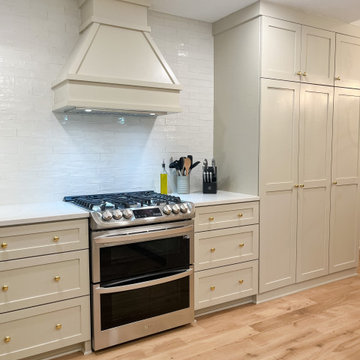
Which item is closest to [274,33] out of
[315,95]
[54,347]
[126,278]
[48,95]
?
[315,95]

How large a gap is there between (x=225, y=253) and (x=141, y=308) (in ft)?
2.67

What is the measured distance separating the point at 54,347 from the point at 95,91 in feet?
5.50

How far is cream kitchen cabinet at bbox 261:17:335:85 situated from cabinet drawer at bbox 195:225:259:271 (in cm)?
131

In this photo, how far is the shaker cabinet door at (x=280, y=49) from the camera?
126 inches

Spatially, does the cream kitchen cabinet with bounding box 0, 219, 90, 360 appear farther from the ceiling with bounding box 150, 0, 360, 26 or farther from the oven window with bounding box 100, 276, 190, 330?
the ceiling with bounding box 150, 0, 360, 26

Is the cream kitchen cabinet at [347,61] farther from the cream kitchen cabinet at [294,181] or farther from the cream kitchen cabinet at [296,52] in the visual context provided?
the cream kitchen cabinet at [294,181]

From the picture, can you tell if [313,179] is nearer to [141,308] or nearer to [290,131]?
[290,131]

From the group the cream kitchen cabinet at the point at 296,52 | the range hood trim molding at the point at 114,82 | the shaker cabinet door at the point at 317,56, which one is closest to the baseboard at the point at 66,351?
the range hood trim molding at the point at 114,82

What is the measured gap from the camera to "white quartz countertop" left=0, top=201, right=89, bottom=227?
7.46ft

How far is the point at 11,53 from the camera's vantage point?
2.80 m

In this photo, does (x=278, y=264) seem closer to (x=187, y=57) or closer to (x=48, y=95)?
(x=187, y=57)

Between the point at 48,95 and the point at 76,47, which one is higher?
the point at 76,47

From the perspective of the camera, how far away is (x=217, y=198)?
3152 mm

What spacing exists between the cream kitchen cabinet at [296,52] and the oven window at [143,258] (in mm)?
1570
